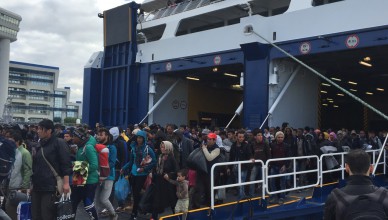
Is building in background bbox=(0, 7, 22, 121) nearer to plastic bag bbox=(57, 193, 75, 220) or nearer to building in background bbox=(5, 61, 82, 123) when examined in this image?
building in background bbox=(5, 61, 82, 123)

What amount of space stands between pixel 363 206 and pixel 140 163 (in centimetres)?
430

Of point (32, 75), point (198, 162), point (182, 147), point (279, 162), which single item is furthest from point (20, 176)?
point (32, 75)

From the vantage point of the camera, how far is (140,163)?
6.29 m

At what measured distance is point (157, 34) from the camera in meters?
19.5

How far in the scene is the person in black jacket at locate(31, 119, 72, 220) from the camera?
471 cm

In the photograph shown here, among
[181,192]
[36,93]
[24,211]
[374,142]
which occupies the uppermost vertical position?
[36,93]

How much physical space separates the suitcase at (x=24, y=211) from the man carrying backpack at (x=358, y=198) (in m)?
4.08

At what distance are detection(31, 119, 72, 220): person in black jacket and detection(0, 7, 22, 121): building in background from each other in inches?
2381

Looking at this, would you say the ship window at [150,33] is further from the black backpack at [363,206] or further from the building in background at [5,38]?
the building in background at [5,38]

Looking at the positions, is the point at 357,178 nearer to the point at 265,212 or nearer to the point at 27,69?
the point at 265,212

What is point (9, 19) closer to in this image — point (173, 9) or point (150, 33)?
point (150, 33)

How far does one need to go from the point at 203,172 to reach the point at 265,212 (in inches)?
42.5

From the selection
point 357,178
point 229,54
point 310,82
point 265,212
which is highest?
point 229,54

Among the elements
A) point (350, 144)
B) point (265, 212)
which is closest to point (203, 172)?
point (265, 212)
